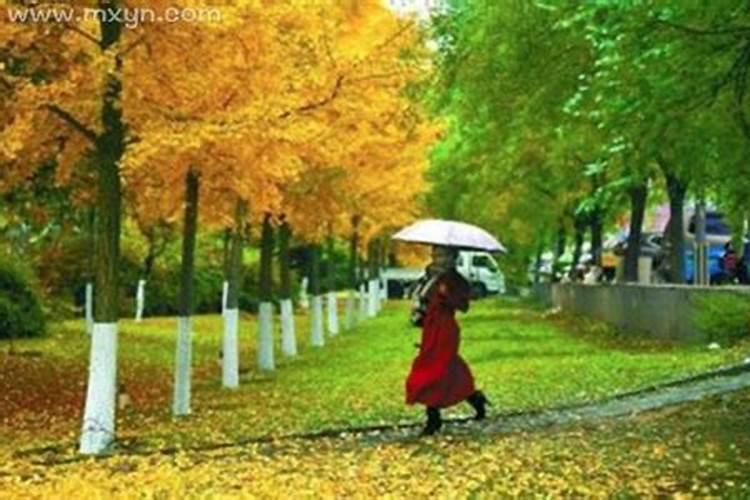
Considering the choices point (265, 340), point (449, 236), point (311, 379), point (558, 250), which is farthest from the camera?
point (558, 250)

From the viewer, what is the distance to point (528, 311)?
51.8m

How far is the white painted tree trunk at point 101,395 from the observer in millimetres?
Answer: 14172

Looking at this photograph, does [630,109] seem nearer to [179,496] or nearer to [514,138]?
[179,496]

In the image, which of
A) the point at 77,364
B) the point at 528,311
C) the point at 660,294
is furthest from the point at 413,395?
the point at 528,311

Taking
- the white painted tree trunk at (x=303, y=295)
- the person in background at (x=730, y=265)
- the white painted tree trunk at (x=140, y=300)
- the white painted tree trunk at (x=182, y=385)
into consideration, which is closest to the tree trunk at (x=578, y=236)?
the person in background at (x=730, y=265)

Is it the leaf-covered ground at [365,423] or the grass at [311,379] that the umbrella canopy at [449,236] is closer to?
the leaf-covered ground at [365,423]

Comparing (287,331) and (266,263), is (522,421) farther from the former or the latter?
(287,331)

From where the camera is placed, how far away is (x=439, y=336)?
543 inches

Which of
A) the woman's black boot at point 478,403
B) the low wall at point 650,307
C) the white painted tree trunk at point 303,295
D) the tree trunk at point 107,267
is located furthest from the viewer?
the white painted tree trunk at point 303,295

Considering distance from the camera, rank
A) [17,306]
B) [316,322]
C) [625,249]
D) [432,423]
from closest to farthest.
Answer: [432,423]
[17,306]
[316,322]
[625,249]

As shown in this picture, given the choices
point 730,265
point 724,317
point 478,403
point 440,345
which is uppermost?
point 730,265

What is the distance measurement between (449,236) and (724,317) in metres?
11.8

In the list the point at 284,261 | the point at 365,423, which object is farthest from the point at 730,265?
the point at 365,423

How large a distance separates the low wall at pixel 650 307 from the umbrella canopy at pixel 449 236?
11.5 metres
